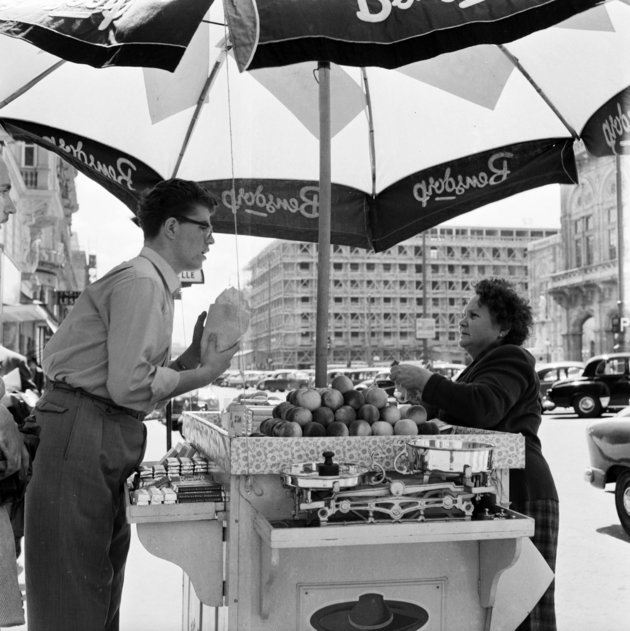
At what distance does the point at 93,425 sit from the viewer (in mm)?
2189

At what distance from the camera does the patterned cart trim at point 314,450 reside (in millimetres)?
2230

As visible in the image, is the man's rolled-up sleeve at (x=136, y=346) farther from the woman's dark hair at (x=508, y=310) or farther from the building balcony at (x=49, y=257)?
the building balcony at (x=49, y=257)

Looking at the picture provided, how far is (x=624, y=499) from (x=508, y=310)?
14.2 feet

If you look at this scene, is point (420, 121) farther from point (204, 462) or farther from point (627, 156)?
point (204, 462)

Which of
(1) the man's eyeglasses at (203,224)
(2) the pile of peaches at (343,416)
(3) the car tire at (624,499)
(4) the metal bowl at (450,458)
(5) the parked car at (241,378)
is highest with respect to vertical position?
(1) the man's eyeglasses at (203,224)

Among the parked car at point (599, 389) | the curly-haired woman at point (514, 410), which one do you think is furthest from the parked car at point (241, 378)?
the parked car at point (599, 389)

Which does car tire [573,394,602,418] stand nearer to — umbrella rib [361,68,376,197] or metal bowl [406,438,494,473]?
umbrella rib [361,68,376,197]

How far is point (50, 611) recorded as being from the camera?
2.13m

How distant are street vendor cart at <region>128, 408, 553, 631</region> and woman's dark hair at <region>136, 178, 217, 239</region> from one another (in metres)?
0.66

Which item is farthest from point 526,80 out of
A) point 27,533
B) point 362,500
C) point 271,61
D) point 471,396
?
point 27,533

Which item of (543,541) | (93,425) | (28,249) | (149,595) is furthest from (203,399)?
(28,249)

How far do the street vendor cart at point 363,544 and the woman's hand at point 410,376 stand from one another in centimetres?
42

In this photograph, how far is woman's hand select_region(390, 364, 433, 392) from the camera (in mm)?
2824

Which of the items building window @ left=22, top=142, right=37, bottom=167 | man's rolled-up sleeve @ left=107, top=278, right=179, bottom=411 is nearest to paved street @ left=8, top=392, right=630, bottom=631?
man's rolled-up sleeve @ left=107, top=278, right=179, bottom=411
